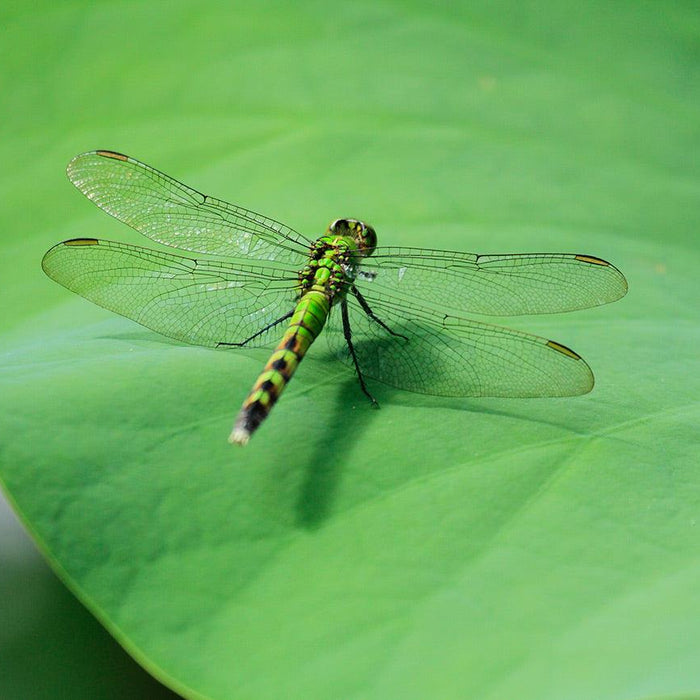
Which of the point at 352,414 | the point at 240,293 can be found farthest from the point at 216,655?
the point at 240,293

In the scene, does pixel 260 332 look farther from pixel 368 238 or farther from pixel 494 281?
pixel 494 281

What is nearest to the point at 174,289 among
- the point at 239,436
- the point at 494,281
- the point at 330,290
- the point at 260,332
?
the point at 260,332

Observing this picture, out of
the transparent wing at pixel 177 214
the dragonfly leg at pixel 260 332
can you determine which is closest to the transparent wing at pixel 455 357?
the dragonfly leg at pixel 260 332

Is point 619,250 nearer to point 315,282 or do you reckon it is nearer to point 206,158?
point 315,282

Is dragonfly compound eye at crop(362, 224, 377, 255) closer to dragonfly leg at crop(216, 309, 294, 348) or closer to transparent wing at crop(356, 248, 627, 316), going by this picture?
transparent wing at crop(356, 248, 627, 316)

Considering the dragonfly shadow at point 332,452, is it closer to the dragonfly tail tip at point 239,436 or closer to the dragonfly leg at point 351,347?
the dragonfly leg at point 351,347

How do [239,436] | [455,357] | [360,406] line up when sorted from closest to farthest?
[239,436] < [360,406] < [455,357]
